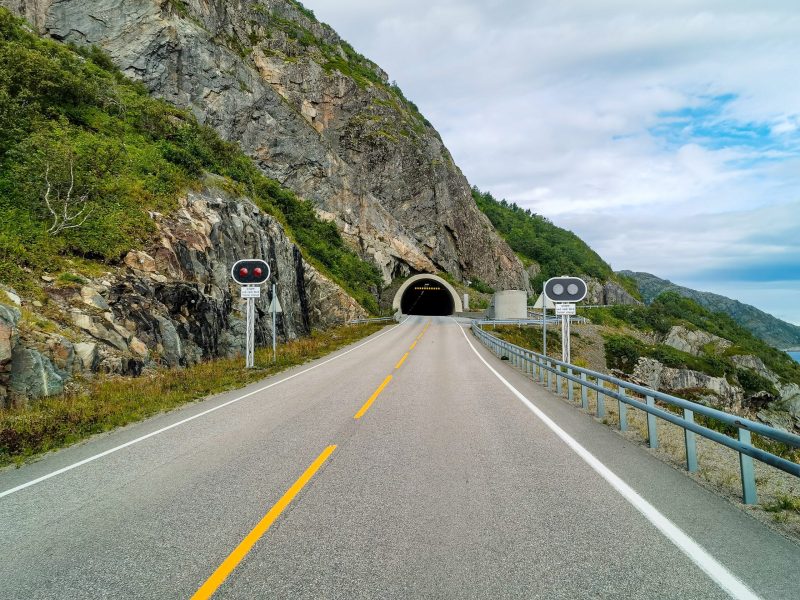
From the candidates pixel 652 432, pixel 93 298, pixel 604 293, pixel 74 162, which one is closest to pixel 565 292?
pixel 652 432

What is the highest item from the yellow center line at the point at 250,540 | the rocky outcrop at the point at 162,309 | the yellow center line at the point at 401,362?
the rocky outcrop at the point at 162,309

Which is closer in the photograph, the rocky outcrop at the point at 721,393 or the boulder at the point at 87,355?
the boulder at the point at 87,355

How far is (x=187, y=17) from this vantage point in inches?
1711

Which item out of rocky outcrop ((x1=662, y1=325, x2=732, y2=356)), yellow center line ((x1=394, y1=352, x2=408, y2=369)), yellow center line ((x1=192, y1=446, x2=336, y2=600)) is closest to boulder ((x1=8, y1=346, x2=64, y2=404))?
yellow center line ((x1=192, y1=446, x2=336, y2=600))

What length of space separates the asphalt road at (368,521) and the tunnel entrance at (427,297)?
51.4 metres

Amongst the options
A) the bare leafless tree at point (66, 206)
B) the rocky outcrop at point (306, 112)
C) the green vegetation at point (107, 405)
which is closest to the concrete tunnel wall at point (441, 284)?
the rocky outcrop at point (306, 112)

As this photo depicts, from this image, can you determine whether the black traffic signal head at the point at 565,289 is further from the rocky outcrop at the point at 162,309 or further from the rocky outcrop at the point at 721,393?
the rocky outcrop at the point at 721,393

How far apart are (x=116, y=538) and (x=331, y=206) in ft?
174

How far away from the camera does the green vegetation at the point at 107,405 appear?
7070 millimetres

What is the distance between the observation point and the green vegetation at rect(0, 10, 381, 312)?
14109 mm

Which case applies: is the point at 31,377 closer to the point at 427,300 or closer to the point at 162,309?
the point at 162,309

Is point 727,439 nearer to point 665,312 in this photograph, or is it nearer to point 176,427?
point 176,427

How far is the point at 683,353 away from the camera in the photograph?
5141 cm

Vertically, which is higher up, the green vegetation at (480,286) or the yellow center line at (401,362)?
the green vegetation at (480,286)
